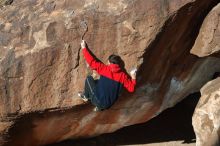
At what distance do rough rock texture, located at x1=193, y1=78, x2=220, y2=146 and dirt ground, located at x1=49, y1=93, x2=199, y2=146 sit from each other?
1219mm

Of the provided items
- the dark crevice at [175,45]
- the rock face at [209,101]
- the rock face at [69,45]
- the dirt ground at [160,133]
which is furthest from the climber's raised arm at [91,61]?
the dirt ground at [160,133]

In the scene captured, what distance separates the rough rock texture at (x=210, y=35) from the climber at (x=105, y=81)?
4.03 feet

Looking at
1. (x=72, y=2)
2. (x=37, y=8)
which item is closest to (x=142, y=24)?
(x=72, y=2)

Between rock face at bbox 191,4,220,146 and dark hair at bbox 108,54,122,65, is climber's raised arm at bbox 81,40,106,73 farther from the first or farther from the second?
rock face at bbox 191,4,220,146

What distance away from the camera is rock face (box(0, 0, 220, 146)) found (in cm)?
838

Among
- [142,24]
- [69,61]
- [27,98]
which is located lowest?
[27,98]

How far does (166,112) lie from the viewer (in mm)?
11102

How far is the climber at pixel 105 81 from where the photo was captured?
834cm

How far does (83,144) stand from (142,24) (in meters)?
2.84

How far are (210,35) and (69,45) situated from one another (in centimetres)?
220

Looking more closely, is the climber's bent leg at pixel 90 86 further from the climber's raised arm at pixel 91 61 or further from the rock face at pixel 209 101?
the rock face at pixel 209 101

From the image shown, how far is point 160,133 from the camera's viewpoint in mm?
10523

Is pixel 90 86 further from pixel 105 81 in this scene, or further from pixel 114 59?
pixel 114 59

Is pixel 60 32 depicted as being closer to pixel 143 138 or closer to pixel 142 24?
pixel 142 24
